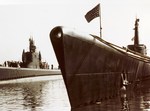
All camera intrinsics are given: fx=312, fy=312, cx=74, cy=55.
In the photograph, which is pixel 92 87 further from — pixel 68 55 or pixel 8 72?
pixel 8 72

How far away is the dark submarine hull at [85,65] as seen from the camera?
11617 millimetres

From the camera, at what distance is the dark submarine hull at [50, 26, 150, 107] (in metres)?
11.6

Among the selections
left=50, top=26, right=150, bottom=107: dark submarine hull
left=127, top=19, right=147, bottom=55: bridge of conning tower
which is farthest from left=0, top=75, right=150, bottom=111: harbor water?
left=127, top=19, right=147, bottom=55: bridge of conning tower

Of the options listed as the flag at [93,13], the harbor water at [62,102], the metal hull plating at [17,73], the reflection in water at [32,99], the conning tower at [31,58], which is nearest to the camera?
the harbor water at [62,102]

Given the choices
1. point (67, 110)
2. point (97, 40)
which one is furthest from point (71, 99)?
point (97, 40)

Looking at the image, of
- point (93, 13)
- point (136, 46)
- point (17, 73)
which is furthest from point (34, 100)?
point (17, 73)

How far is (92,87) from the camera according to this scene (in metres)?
13.3

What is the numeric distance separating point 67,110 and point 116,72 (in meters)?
5.19

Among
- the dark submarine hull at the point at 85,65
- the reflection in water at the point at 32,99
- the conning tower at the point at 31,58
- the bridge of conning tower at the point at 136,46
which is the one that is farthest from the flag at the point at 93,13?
the conning tower at the point at 31,58

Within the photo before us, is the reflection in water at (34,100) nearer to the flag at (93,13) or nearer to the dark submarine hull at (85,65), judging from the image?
the dark submarine hull at (85,65)

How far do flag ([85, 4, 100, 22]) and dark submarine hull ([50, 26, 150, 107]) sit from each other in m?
2.23

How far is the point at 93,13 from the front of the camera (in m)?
16.9

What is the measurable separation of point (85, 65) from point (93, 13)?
15.9ft

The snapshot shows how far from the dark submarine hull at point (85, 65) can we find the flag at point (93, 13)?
223cm
